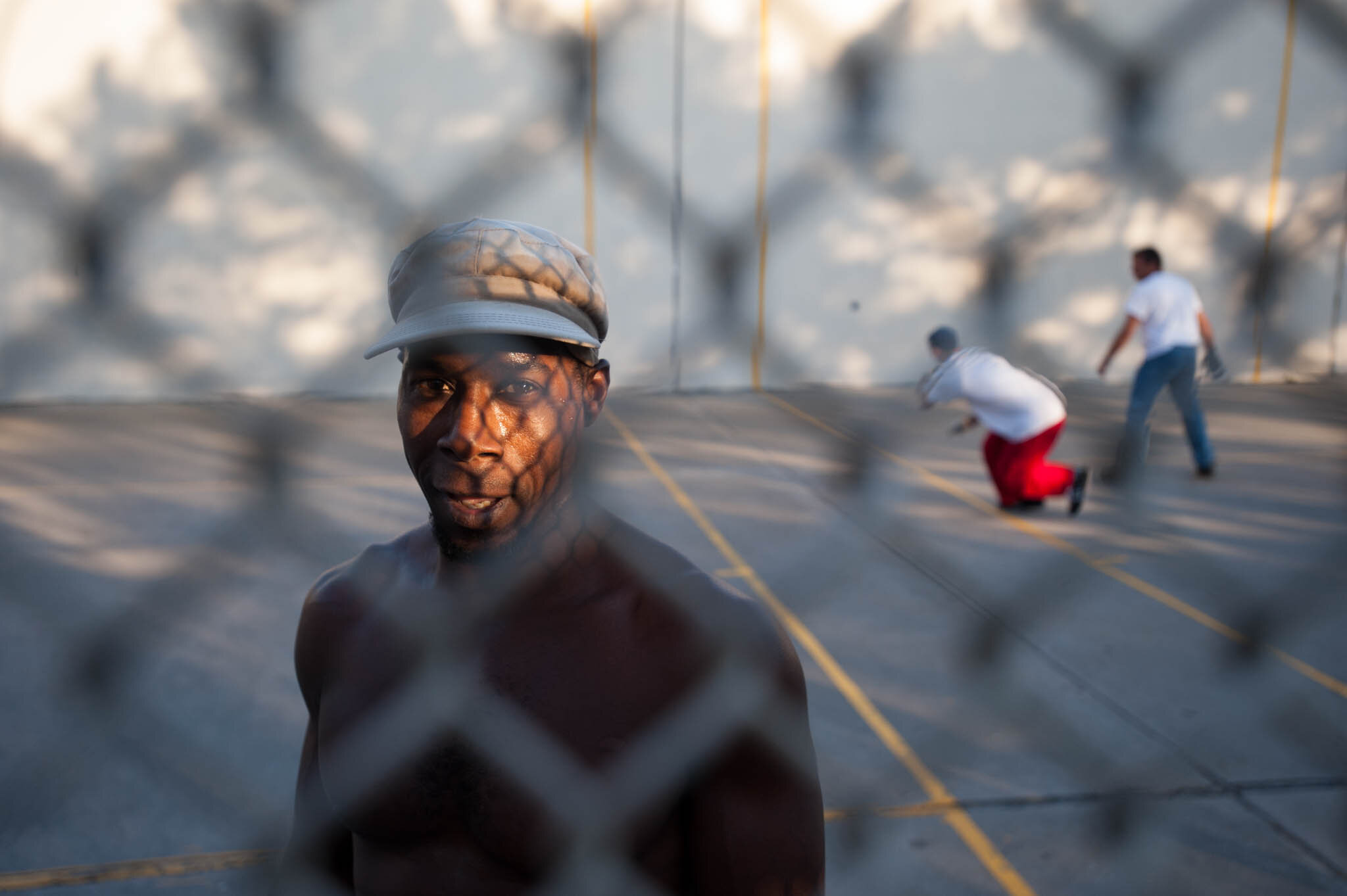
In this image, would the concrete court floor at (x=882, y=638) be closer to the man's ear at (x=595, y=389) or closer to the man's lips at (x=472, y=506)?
the man's lips at (x=472, y=506)

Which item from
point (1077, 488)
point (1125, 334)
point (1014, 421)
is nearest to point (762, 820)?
point (1125, 334)

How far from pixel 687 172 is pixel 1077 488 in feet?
17.6

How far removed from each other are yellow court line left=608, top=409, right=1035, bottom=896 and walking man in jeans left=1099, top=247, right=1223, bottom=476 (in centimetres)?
225

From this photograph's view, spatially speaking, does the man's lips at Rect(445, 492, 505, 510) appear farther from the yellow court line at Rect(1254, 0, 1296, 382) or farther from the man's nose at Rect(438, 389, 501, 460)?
the yellow court line at Rect(1254, 0, 1296, 382)

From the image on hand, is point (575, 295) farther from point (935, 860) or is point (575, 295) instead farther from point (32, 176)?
point (935, 860)

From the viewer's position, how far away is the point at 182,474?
28.9 ft

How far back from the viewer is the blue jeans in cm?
742

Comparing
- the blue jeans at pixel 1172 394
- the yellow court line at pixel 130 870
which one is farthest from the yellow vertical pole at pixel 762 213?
the yellow court line at pixel 130 870

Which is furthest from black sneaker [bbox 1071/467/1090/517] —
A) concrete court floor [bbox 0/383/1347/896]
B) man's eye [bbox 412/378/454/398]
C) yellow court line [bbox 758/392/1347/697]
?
man's eye [bbox 412/378/454/398]

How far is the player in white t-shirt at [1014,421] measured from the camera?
23.0 feet

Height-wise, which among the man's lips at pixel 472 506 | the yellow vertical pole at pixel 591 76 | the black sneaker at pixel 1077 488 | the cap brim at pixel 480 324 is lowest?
the black sneaker at pixel 1077 488

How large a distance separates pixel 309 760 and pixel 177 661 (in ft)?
13.3

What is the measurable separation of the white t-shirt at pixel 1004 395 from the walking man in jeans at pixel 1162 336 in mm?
514

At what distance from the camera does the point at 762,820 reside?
1.50m
